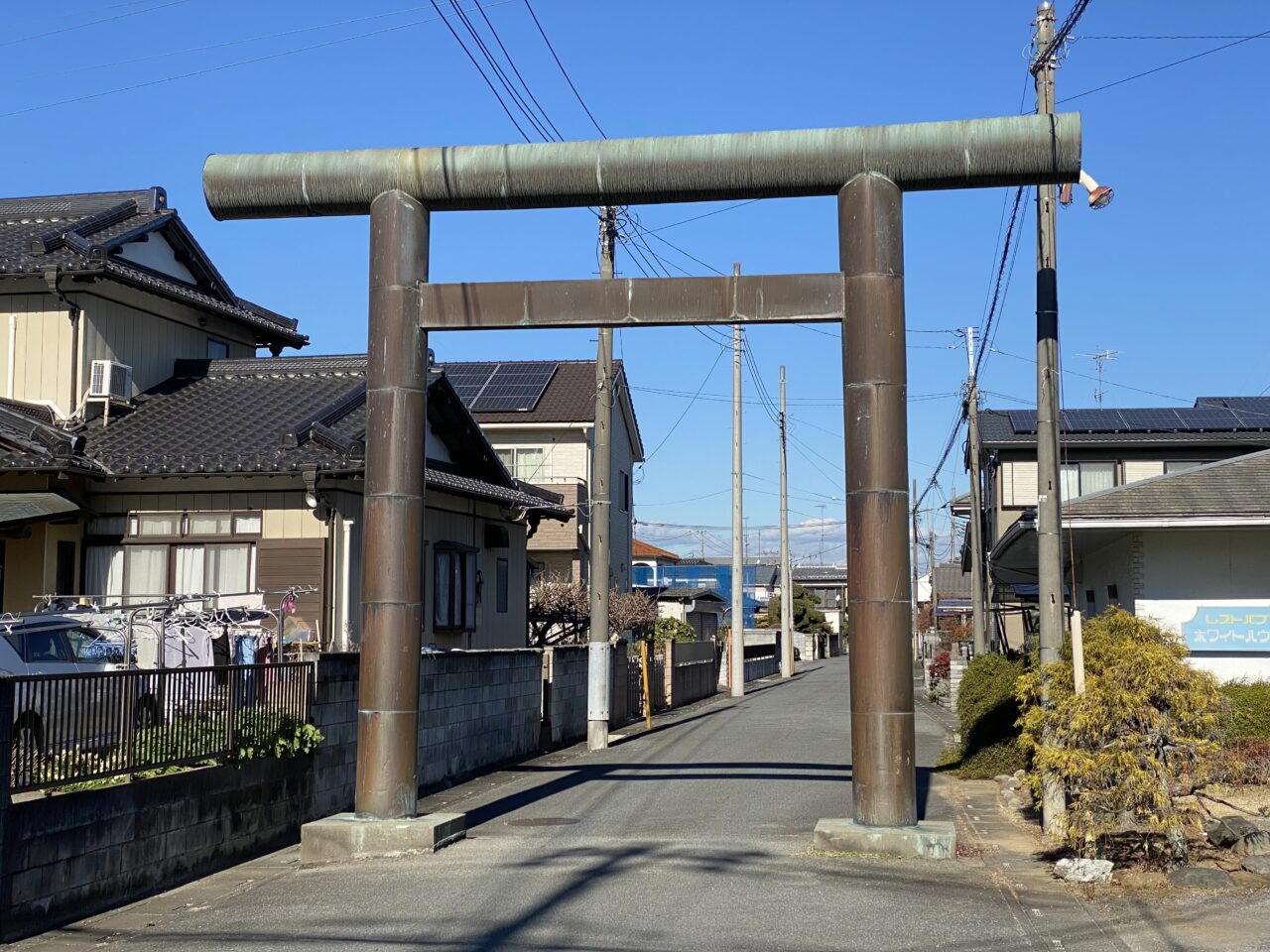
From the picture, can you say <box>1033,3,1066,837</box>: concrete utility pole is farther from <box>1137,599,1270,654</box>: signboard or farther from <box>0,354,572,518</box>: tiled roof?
<box>0,354,572,518</box>: tiled roof

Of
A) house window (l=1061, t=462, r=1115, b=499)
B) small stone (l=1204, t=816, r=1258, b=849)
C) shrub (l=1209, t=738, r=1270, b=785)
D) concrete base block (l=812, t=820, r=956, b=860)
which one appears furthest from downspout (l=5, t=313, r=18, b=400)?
house window (l=1061, t=462, r=1115, b=499)

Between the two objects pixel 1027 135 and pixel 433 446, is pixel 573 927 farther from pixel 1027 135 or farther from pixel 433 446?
pixel 433 446

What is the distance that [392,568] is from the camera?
11.5m

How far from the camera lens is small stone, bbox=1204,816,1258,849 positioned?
10398 mm

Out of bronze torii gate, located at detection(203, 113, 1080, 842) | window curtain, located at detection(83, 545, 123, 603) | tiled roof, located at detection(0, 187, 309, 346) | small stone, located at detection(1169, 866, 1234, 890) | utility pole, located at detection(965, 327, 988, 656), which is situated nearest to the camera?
small stone, located at detection(1169, 866, 1234, 890)

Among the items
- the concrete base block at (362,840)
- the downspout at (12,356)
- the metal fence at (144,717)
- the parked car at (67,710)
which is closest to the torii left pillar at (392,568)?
the concrete base block at (362,840)

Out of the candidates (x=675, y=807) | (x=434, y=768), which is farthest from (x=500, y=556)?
(x=675, y=807)

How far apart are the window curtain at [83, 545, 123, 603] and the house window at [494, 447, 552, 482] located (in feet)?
77.8

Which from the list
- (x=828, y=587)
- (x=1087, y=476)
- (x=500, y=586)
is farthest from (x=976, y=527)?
(x=828, y=587)

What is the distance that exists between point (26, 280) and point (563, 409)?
77.3ft

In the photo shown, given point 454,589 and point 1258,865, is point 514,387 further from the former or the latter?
point 1258,865

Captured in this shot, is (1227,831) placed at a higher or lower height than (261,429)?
lower

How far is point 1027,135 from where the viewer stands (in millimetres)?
11062

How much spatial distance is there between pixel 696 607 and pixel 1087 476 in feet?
75.9
